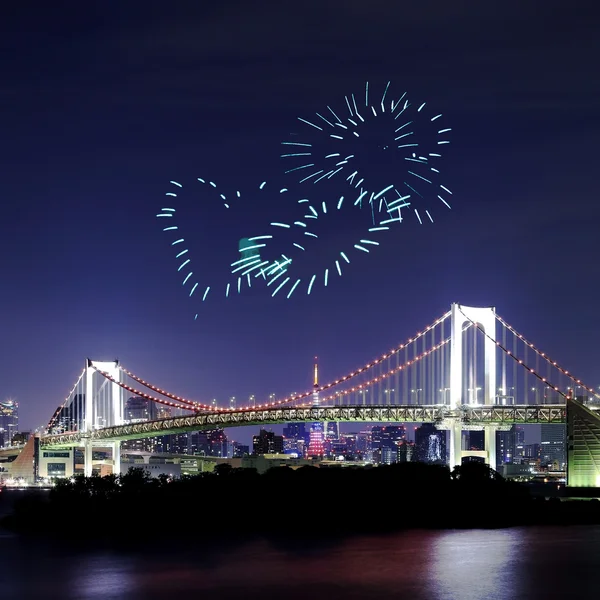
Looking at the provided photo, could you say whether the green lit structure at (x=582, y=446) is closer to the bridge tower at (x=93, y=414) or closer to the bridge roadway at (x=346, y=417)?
the bridge roadway at (x=346, y=417)

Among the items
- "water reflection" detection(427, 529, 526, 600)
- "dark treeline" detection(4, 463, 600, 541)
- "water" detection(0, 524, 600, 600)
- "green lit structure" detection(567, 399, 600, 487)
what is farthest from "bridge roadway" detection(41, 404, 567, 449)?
"water" detection(0, 524, 600, 600)

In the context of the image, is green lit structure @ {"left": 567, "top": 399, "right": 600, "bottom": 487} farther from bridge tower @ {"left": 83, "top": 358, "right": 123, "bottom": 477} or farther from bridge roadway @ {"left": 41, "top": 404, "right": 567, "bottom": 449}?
bridge tower @ {"left": 83, "top": 358, "right": 123, "bottom": 477}

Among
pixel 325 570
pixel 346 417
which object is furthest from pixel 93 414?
pixel 325 570

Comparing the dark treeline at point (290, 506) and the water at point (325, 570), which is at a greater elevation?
the dark treeline at point (290, 506)

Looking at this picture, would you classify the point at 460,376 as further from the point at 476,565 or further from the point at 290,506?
the point at 476,565

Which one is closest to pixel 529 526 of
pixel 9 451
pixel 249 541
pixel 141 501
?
pixel 249 541

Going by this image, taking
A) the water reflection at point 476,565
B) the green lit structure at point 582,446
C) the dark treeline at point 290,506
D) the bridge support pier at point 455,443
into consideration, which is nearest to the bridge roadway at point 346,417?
the bridge support pier at point 455,443

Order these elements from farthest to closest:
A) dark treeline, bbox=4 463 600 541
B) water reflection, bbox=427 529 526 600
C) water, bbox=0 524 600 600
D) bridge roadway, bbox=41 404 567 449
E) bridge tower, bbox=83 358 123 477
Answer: bridge tower, bbox=83 358 123 477, bridge roadway, bbox=41 404 567 449, dark treeline, bbox=4 463 600 541, water reflection, bbox=427 529 526 600, water, bbox=0 524 600 600
